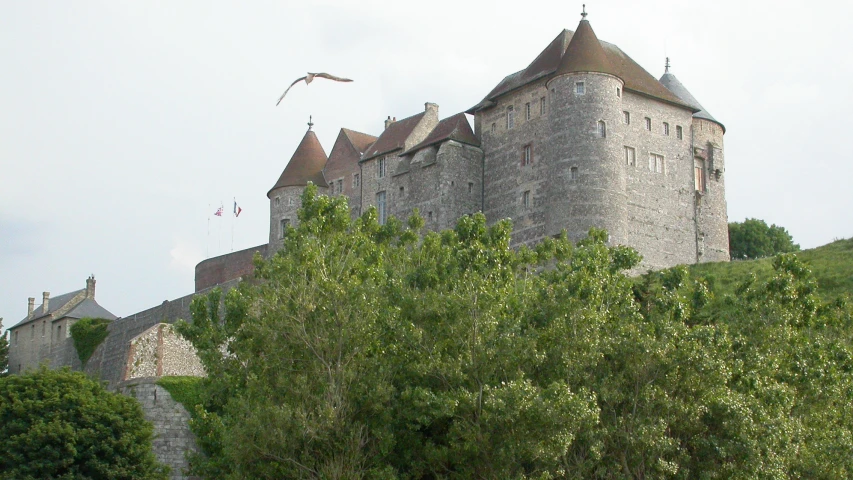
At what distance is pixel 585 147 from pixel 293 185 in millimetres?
20947

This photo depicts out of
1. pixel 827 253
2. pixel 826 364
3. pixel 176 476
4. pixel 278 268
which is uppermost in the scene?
pixel 827 253

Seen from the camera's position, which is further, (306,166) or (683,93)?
(306,166)

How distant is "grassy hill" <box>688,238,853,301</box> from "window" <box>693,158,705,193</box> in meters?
7.08

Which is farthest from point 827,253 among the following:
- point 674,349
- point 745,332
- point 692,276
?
point 674,349

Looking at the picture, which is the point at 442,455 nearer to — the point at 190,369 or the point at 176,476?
the point at 176,476

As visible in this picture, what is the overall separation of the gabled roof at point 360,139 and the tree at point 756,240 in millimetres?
24040

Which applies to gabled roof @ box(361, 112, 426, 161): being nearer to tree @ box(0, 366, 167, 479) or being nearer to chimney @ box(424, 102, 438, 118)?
chimney @ box(424, 102, 438, 118)

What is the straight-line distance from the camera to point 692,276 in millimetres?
52812

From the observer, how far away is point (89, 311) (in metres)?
78.3

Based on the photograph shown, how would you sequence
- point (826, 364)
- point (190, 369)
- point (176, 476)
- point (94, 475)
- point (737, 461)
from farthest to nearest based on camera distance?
point (190, 369) < point (176, 476) < point (94, 475) < point (826, 364) < point (737, 461)

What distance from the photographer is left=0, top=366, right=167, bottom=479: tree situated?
123 ft

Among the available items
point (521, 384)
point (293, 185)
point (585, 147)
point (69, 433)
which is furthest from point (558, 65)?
point (521, 384)

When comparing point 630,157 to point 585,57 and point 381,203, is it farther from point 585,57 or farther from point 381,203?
point 381,203

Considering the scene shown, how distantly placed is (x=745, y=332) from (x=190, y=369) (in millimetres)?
32024
